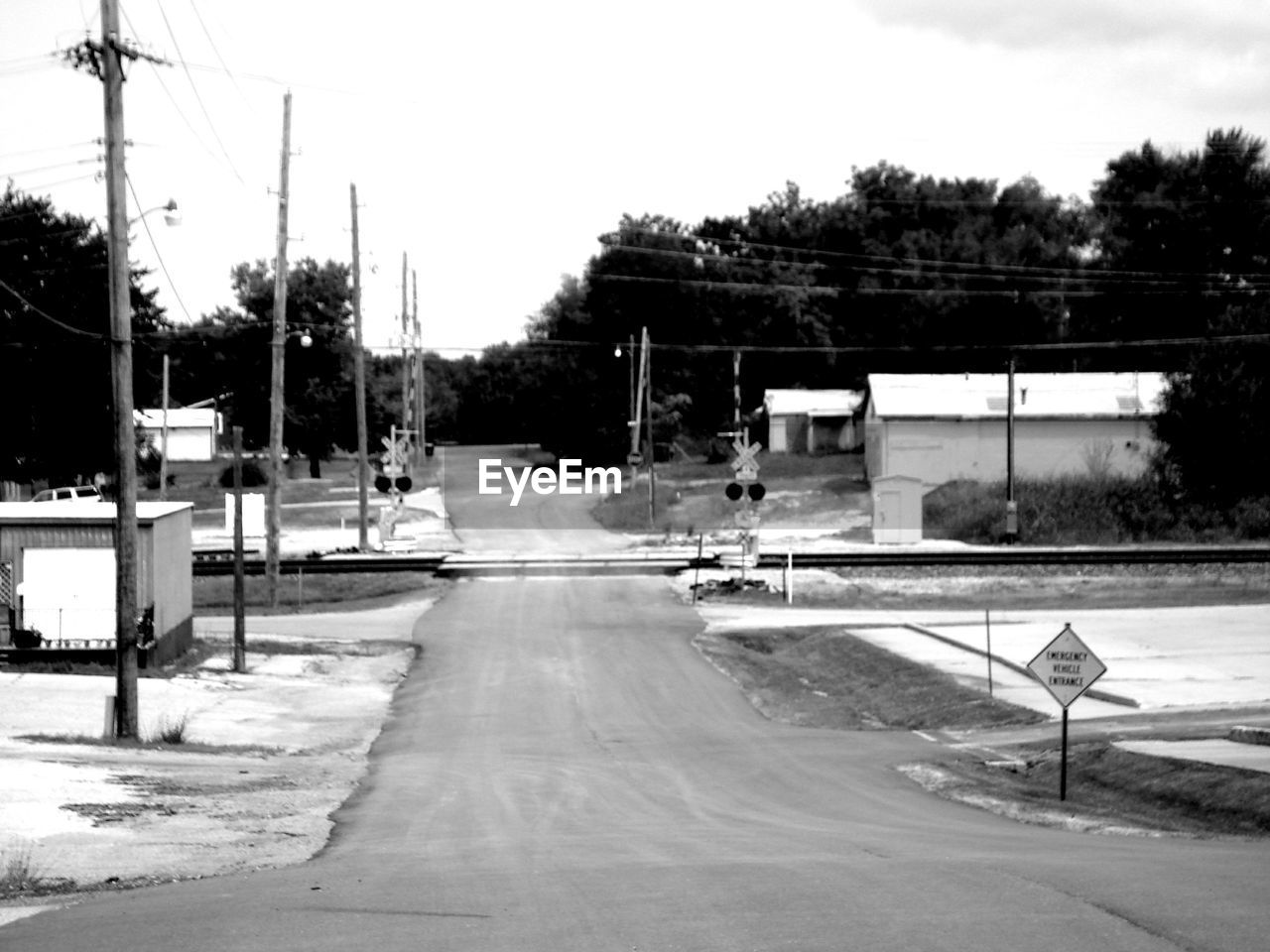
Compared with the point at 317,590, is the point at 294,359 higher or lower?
higher

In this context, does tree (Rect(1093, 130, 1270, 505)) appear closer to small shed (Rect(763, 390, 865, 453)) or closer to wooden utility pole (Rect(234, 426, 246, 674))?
small shed (Rect(763, 390, 865, 453))

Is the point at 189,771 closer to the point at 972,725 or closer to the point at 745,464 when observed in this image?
the point at 972,725

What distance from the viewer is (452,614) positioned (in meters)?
38.5

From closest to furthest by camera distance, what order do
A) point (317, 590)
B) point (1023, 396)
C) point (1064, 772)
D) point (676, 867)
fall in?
1. point (676, 867)
2. point (1064, 772)
3. point (317, 590)
4. point (1023, 396)

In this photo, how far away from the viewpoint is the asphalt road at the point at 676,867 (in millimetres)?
8852

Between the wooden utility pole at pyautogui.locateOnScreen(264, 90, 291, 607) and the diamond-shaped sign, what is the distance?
79.7ft

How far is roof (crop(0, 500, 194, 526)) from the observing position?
27.8 meters

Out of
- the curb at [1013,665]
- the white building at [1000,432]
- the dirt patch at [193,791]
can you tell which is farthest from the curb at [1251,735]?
the white building at [1000,432]

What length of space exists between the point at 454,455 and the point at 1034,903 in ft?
354

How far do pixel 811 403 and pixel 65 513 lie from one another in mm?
69233

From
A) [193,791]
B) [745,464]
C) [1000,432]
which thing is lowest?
[193,791]

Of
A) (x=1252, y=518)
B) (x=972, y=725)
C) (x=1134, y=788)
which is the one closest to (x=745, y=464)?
(x=972, y=725)

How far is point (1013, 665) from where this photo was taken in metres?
28.1

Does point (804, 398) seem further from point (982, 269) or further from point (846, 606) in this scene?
point (846, 606)
